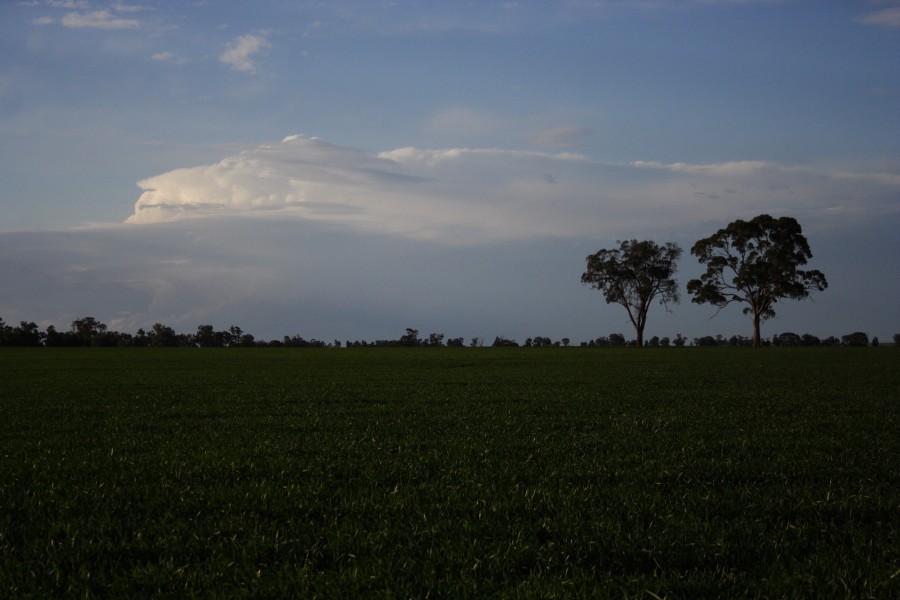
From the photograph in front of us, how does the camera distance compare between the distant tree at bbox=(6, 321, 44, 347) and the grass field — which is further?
the distant tree at bbox=(6, 321, 44, 347)

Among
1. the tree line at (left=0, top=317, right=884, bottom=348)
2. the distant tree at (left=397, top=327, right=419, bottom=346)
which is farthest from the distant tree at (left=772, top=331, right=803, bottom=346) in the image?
the distant tree at (left=397, top=327, right=419, bottom=346)

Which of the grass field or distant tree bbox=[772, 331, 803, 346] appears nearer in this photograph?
the grass field

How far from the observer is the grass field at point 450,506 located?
5418 mm

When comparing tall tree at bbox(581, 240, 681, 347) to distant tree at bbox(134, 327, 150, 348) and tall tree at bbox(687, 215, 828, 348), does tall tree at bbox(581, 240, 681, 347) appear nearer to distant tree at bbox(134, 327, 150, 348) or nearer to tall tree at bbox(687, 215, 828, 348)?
tall tree at bbox(687, 215, 828, 348)

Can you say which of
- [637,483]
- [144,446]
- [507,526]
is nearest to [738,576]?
[507,526]

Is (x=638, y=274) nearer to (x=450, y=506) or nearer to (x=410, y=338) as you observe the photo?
(x=410, y=338)

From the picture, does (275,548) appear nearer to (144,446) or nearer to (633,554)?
(633,554)

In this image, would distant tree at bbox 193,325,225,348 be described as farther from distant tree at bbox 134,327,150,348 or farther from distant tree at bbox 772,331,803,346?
distant tree at bbox 772,331,803,346

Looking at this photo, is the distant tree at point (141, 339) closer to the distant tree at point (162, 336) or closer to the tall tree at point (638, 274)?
the distant tree at point (162, 336)

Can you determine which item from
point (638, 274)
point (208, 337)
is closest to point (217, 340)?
point (208, 337)

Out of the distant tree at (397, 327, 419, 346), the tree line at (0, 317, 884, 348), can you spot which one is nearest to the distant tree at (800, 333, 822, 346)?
the tree line at (0, 317, 884, 348)

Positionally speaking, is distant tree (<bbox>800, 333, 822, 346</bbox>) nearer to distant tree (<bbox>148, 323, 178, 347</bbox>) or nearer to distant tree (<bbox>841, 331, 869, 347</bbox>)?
distant tree (<bbox>841, 331, 869, 347</bbox>)

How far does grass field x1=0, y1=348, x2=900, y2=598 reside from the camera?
542 centimetres

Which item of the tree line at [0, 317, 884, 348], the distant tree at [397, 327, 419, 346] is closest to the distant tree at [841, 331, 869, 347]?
the tree line at [0, 317, 884, 348]
